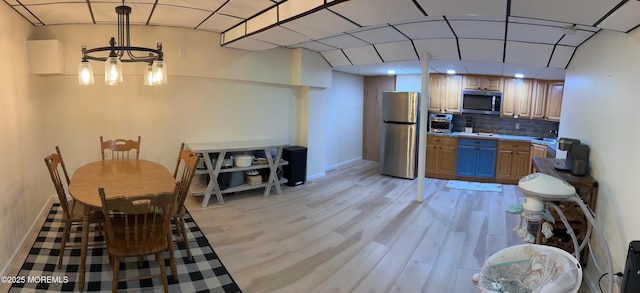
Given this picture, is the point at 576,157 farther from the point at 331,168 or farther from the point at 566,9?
the point at 331,168

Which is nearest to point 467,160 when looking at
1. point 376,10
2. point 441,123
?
point 441,123

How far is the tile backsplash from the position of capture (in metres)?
6.04

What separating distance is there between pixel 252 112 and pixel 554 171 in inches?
153

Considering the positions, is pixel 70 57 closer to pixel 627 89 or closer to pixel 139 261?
pixel 139 261

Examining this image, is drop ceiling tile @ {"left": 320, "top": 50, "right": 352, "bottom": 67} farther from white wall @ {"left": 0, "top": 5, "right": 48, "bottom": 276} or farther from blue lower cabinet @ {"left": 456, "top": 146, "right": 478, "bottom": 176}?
white wall @ {"left": 0, "top": 5, "right": 48, "bottom": 276}

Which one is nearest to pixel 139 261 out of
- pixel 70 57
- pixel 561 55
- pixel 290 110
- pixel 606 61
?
pixel 70 57

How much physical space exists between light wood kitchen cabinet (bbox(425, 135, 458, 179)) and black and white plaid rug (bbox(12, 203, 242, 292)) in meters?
4.43

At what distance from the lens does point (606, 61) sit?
108 inches

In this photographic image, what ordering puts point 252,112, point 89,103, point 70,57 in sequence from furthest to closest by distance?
point 252,112, point 89,103, point 70,57

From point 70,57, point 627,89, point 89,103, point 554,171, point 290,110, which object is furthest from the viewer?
point 290,110

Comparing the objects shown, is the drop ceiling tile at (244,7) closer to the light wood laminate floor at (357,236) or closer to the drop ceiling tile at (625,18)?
the light wood laminate floor at (357,236)

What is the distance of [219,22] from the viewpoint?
3.78 metres

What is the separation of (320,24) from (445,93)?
4.18 m

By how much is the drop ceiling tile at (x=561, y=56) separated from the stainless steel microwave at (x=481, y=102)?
1.88 metres
